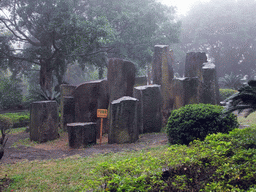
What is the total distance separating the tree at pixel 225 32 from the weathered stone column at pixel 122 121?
84.7 ft

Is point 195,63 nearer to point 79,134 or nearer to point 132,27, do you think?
point 79,134

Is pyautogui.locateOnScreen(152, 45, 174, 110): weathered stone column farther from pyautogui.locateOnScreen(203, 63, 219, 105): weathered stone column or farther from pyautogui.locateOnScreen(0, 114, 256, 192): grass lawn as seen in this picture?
pyautogui.locateOnScreen(0, 114, 256, 192): grass lawn

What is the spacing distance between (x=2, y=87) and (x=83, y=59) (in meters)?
6.41

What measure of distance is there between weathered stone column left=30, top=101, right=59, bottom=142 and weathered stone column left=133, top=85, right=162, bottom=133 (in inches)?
117

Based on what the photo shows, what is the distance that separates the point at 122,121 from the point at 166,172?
3.50m

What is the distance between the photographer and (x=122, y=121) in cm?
644

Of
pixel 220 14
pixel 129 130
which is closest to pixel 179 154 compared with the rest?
pixel 129 130

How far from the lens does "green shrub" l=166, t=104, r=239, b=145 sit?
204 inches

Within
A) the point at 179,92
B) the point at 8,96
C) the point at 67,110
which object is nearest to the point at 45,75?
the point at 8,96

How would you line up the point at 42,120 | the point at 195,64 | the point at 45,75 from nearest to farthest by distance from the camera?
the point at 42,120
the point at 195,64
the point at 45,75

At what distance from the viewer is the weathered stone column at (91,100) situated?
26.7ft

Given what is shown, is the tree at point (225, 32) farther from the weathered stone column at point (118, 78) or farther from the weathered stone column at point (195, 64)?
the weathered stone column at point (118, 78)

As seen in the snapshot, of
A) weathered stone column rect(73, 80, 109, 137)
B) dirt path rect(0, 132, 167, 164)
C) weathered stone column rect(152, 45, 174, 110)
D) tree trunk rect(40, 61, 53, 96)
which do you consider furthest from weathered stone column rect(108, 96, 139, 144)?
tree trunk rect(40, 61, 53, 96)

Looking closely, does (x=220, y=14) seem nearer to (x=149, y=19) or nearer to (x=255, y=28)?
(x=255, y=28)
